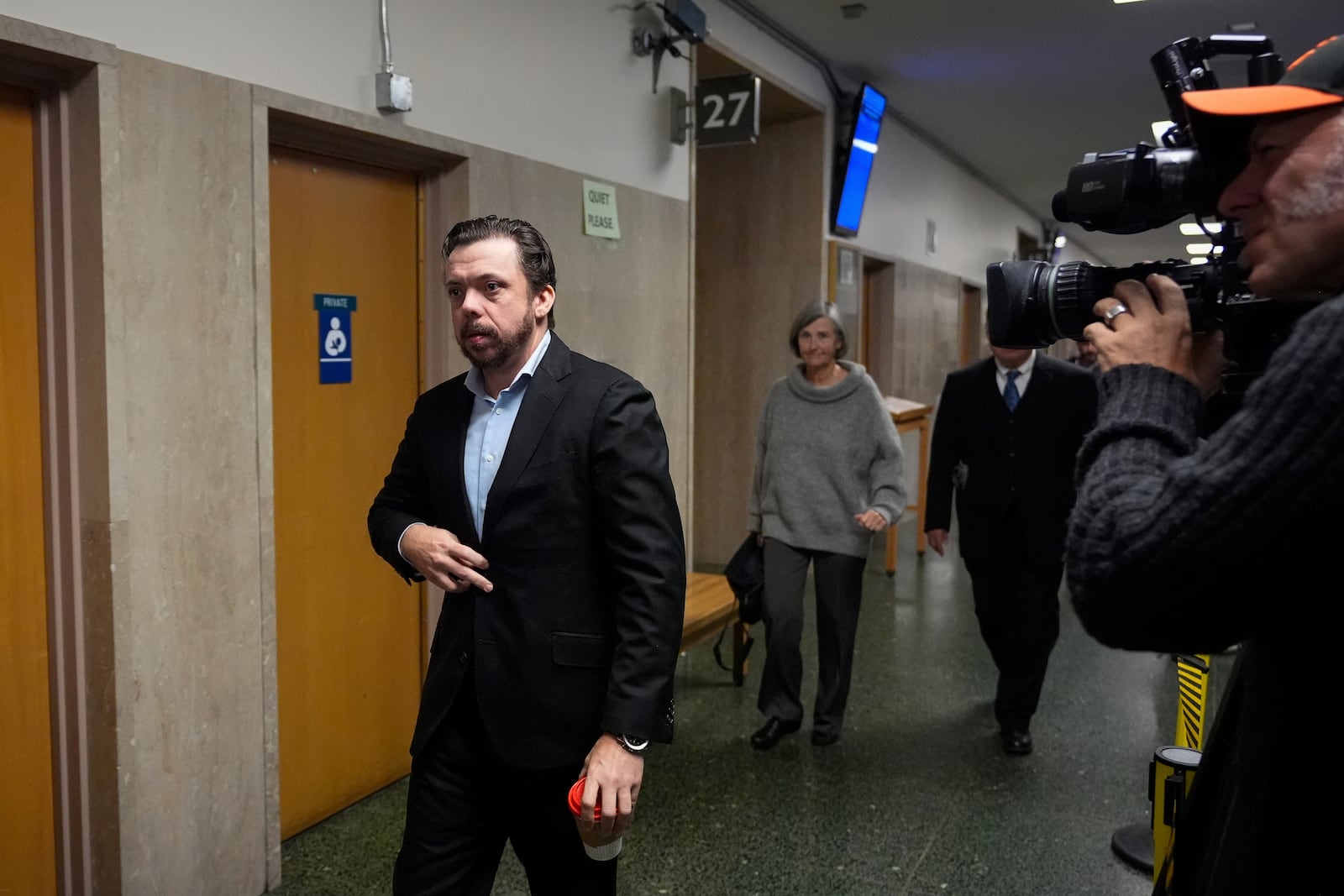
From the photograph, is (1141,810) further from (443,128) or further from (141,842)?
(443,128)

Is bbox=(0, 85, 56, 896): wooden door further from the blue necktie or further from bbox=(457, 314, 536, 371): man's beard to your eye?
the blue necktie

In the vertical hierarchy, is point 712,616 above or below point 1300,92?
below

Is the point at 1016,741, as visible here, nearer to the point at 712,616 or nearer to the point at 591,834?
the point at 712,616

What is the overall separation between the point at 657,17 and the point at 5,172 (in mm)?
2709

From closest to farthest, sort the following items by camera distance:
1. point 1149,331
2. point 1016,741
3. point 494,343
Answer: point 1149,331 → point 494,343 → point 1016,741

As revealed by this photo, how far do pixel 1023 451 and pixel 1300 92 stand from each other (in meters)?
2.80

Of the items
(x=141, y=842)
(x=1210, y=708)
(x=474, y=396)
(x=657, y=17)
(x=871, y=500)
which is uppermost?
(x=657, y=17)

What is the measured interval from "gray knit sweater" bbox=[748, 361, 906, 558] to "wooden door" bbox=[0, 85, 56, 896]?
2.15m

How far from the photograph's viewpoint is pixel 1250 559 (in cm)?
77

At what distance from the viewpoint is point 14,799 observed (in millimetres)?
2174

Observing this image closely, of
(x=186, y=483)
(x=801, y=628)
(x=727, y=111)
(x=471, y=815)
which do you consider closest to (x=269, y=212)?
(x=186, y=483)

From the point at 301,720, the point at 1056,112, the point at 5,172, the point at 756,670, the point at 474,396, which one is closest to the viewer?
the point at 474,396

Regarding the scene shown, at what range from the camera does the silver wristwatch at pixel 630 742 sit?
1558 mm

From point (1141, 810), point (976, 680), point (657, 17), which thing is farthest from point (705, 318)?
point (1141, 810)
